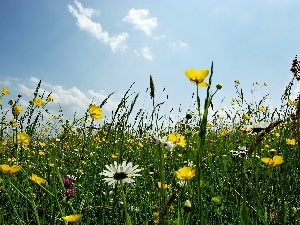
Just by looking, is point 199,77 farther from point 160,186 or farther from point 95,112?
point 95,112

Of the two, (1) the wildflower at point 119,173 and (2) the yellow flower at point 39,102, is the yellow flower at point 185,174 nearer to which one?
(1) the wildflower at point 119,173

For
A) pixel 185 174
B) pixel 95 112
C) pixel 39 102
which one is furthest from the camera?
pixel 39 102

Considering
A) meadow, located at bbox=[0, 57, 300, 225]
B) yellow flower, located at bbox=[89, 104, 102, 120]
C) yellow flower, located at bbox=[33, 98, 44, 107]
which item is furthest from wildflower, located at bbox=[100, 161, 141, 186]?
yellow flower, located at bbox=[33, 98, 44, 107]

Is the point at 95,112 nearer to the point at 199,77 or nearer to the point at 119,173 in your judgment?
the point at 119,173

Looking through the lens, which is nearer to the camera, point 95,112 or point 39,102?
point 95,112

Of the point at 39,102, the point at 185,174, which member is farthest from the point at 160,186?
the point at 39,102

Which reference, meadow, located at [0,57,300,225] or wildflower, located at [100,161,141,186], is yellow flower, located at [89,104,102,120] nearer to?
meadow, located at [0,57,300,225]

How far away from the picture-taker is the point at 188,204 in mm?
1289

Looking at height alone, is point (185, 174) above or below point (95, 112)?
below

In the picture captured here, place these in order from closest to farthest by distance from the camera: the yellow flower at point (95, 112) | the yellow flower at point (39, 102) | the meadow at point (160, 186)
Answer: the meadow at point (160, 186) → the yellow flower at point (95, 112) → the yellow flower at point (39, 102)

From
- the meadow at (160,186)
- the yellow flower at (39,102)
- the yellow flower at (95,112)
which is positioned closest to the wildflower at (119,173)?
the meadow at (160,186)

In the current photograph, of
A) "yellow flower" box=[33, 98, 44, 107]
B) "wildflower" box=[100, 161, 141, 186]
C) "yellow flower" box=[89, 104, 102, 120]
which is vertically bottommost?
"wildflower" box=[100, 161, 141, 186]

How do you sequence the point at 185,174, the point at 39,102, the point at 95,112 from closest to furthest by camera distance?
the point at 185,174 < the point at 95,112 < the point at 39,102

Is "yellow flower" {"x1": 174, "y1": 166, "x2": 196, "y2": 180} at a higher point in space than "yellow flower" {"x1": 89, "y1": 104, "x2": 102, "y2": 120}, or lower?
lower
